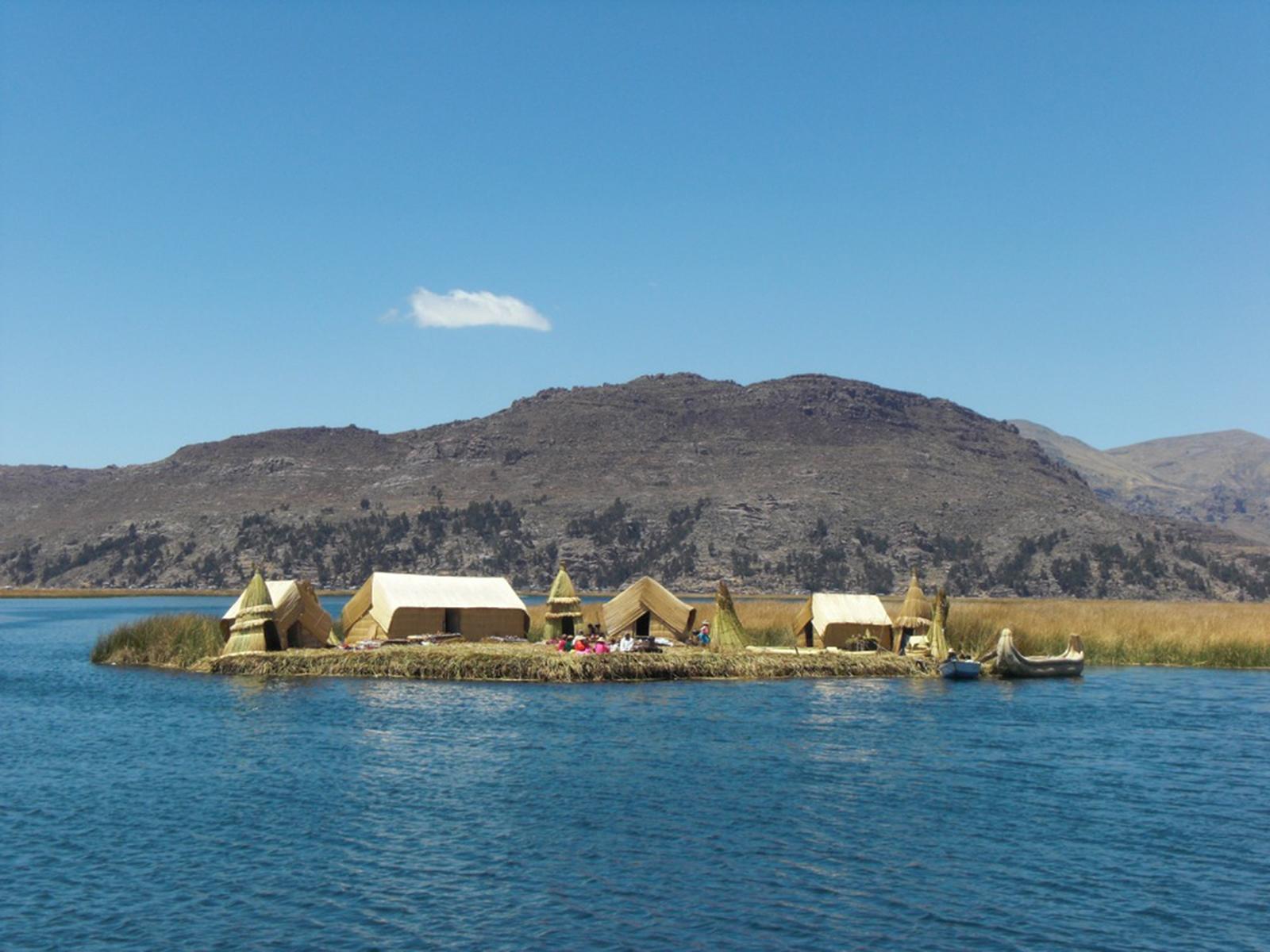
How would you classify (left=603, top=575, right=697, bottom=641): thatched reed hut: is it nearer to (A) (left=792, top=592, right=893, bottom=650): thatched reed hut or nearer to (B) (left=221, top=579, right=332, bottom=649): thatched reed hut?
(A) (left=792, top=592, right=893, bottom=650): thatched reed hut

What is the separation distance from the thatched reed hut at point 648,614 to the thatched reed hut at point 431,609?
5.42 meters

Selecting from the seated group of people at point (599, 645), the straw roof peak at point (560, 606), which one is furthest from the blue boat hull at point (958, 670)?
the straw roof peak at point (560, 606)

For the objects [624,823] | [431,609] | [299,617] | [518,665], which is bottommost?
[624,823]

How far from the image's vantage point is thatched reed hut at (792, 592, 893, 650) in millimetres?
57906

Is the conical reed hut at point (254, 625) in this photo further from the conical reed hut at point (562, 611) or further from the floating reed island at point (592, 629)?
the conical reed hut at point (562, 611)

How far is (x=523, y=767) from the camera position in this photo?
32.0 metres

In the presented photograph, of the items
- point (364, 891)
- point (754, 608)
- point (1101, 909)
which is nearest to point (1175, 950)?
point (1101, 909)

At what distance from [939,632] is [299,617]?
29451 millimetres

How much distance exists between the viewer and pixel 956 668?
54.1 metres

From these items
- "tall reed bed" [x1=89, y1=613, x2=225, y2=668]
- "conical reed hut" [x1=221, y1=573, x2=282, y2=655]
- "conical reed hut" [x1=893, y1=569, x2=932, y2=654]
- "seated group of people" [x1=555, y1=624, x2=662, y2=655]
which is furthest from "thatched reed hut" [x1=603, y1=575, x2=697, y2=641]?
"tall reed bed" [x1=89, y1=613, x2=225, y2=668]

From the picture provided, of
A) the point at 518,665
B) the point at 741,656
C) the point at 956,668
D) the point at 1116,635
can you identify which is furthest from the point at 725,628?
the point at 1116,635

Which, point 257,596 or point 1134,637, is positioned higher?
point 257,596

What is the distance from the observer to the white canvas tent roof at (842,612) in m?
58.1

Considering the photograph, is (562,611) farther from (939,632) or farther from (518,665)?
(939,632)
